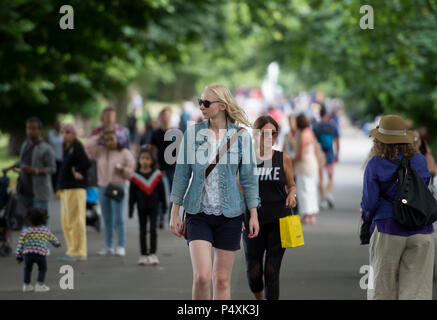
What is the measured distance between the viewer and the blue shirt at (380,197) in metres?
6.84

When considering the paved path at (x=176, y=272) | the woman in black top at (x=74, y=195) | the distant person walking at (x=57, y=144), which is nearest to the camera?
the paved path at (x=176, y=272)

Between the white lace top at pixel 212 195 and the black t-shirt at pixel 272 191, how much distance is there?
1.33 meters

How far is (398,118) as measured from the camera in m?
7.09

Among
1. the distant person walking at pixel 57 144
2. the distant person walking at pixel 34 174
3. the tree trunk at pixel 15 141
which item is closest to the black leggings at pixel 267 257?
the distant person walking at pixel 34 174

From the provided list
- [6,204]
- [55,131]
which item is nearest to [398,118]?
[6,204]

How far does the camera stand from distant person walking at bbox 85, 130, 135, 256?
12141mm

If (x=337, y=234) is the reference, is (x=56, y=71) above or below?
above

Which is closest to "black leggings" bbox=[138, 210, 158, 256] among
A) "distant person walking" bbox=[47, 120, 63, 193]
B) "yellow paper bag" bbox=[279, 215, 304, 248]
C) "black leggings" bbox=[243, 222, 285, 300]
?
"black leggings" bbox=[243, 222, 285, 300]

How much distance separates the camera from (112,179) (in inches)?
483

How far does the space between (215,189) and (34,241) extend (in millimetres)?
3468

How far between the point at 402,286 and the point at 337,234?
731 centimetres

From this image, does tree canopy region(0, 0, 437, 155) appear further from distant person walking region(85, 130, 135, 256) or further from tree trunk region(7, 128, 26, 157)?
distant person walking region(85, 130, 135, 256)

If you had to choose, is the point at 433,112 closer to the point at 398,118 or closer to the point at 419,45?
the point at 419,45

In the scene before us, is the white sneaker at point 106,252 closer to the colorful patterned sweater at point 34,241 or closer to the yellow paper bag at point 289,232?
the colorful patterned sweater at point 34,241
